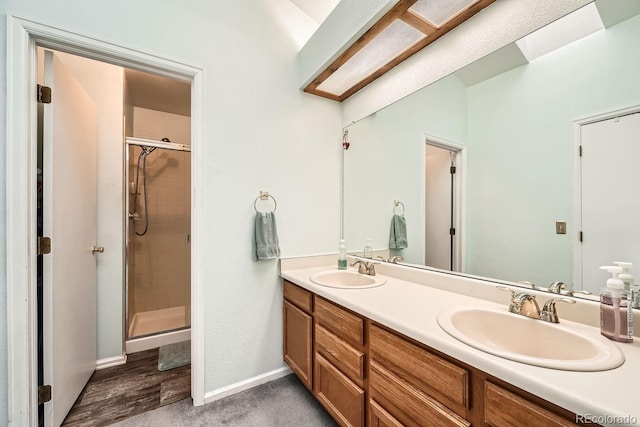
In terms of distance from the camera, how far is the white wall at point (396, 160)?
1468mm

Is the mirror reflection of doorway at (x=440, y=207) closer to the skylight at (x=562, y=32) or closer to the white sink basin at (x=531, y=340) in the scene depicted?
the white sink basin at (x=531, y=340)

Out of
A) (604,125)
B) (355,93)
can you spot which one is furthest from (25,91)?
(604,125)

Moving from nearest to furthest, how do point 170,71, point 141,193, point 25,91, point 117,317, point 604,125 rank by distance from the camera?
1. point 604,125
2. point 25,91
3. point 170,71
4. point 117,317
5. point 141,193

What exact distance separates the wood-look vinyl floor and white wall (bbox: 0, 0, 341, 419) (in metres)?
0.34

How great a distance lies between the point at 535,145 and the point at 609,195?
1.02ft

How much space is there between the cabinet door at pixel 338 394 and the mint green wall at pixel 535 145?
0.84 metres

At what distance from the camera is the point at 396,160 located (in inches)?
70.2

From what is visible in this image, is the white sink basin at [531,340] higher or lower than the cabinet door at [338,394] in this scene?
higher

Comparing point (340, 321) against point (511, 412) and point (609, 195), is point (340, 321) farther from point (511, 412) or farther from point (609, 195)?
point (609, 195)

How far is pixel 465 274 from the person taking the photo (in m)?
1.34

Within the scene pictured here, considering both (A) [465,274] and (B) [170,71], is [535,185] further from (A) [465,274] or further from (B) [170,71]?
(B) [170,71]

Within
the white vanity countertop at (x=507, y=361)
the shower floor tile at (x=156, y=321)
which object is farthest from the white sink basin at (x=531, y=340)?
the shower floor tile at (x=156, y=321)

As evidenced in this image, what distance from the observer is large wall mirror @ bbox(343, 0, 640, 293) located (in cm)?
93

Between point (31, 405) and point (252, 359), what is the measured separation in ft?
3.48
